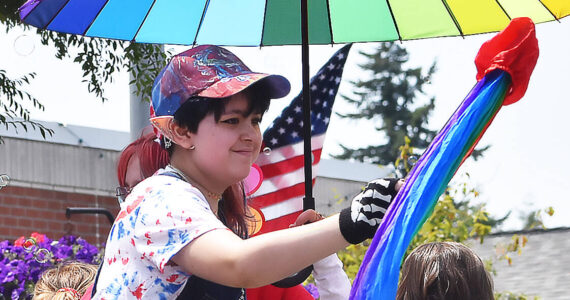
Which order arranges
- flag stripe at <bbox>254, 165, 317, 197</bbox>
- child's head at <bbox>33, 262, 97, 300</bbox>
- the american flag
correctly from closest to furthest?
the american flag → child's head at <bbox>33, 262, 97, 300</bbox> → flag stripe at <bbox>254, 165, 317, 197</bbox>

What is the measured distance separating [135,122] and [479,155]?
33.1 metres

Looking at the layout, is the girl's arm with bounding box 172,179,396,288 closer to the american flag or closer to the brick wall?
the american flag

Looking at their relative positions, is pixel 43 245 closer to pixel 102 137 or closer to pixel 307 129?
pixel 307 129

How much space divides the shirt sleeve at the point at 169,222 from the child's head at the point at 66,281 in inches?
86.5

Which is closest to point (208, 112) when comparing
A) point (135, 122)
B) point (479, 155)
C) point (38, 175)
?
point (135, 122)

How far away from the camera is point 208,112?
7.96 ft

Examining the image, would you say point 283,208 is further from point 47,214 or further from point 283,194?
point 47,214

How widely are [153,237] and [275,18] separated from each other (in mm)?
1692

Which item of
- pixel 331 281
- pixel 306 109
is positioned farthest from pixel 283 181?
pixel 331 281

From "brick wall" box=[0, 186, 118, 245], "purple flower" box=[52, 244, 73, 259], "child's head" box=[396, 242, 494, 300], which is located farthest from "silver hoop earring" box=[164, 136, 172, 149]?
"brick wall" box=[0, 186, 118, 245]

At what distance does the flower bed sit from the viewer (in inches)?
222

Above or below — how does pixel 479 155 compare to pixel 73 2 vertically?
below

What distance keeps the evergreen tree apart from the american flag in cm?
3359

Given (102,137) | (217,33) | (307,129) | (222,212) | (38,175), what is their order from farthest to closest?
(102,137)
(38,175)
(217,33)
(307,129)
(222,212)
